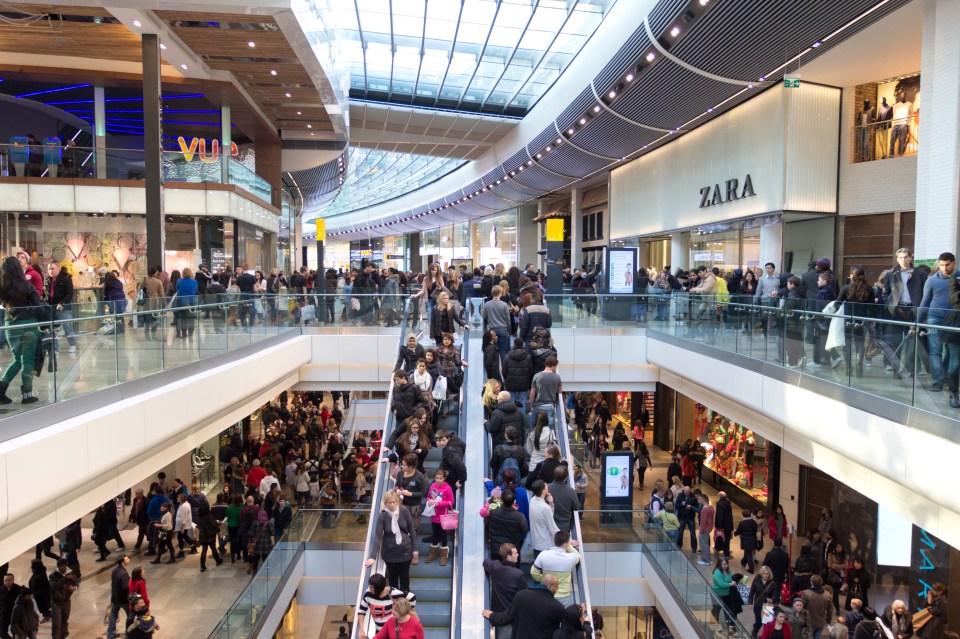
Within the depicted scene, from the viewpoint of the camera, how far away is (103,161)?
19.1m

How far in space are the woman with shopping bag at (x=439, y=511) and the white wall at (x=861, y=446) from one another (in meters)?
4.53

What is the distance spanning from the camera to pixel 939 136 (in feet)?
38.4

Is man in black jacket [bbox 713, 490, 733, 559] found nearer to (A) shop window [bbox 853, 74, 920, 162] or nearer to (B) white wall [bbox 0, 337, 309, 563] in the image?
(A) shop window [bbox 853, 74, 920, 162]

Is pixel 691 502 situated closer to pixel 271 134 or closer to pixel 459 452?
pixel 459 452

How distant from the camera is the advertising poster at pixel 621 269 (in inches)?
714

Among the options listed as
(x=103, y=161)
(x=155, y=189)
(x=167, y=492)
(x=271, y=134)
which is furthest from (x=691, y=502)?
(x=271, y=134)

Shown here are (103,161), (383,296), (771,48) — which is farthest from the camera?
(103,161)

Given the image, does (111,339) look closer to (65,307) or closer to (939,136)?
(65,307)

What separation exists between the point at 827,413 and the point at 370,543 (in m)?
5.58

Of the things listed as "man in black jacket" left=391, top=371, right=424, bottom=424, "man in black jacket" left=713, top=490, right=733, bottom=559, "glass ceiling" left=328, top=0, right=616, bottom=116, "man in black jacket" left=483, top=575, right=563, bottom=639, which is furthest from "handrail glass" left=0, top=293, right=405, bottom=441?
"glass ceiling" left=328, top=0, right=616, bottom=116

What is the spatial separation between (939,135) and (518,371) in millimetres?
7617

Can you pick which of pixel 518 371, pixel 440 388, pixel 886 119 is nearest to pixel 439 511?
pixel 440 388

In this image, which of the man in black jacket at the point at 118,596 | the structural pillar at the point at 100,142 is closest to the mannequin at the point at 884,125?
the man in black jacket at the point at 118,596

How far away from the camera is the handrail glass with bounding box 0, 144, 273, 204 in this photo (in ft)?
61.2
